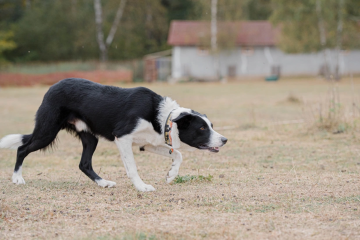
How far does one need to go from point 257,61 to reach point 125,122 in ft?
147

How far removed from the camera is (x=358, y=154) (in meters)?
9.08

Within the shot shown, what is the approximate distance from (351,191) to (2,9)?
187 ft

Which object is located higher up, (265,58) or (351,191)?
(351,191)

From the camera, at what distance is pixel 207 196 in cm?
596

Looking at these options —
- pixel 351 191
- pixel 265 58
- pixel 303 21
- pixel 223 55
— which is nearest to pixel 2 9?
pixel 223 55

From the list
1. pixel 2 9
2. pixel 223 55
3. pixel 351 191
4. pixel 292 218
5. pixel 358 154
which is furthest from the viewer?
pixel 2 9

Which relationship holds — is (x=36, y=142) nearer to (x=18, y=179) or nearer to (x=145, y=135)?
(x=18, y=179)

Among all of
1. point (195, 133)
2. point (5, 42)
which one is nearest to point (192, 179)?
point (195, 133)

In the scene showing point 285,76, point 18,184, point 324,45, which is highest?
point 18,184

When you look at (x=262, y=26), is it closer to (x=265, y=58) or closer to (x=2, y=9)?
(x=265, y=58)

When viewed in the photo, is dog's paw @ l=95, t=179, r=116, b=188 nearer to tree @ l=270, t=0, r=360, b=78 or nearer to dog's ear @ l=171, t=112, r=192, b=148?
dog's ear @ l=171, t=112, r=192, b=148

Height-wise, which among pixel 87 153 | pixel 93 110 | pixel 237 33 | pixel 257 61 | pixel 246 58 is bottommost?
pixel 257 61

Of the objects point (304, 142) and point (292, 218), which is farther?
point (304, 142)

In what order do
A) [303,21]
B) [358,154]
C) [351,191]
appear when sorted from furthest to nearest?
[303,21], [358,154], [351,191]
